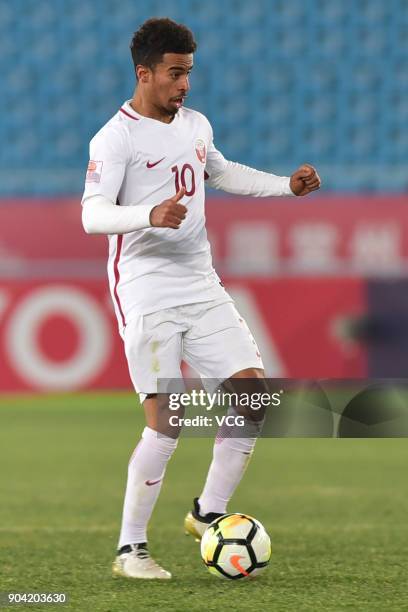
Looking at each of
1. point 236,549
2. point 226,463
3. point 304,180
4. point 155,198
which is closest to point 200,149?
point 155,198

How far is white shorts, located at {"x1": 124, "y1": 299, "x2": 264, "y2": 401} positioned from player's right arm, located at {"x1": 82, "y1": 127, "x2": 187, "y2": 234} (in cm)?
40

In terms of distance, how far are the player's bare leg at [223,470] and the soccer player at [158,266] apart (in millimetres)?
14

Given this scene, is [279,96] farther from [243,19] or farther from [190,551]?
[190,551]

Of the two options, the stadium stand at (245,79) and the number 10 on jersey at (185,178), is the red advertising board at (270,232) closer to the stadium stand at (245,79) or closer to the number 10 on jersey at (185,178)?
the stadium stand at (245,79)

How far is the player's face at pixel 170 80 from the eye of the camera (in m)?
3.59

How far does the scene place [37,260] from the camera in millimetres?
10055

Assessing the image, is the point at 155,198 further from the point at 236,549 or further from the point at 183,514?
the point at 183,514

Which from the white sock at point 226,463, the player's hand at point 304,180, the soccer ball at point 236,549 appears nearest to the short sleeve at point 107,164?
the player's hand at point 304,180

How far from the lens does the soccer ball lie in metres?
Answer: 3.58

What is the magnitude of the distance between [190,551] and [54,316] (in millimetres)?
5600

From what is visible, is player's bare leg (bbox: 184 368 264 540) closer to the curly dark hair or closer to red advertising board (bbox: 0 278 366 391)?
the curly dark hair

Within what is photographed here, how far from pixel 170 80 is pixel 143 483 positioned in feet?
4.10

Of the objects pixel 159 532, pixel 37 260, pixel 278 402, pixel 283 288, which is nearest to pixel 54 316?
pixel 37 260

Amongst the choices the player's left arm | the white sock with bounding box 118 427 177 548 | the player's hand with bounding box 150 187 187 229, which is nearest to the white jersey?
the player's left arm
